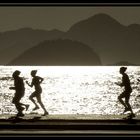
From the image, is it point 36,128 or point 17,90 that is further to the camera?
point 17,90

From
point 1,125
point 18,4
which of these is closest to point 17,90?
point 1,125

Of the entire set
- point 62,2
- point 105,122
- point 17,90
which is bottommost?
point 62,2

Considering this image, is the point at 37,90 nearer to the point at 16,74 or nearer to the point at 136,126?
the point at 16,74

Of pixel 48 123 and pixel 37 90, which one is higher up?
pixel 37 90

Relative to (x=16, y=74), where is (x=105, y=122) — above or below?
below

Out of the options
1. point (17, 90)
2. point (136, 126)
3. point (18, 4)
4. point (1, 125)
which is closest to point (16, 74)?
point (17, 90)

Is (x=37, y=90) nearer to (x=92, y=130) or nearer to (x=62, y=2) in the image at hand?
(x=92, y=130)

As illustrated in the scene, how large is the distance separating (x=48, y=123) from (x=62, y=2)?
7.37m

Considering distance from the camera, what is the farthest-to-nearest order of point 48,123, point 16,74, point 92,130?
1. point 16,74
2. point 48,123
3. point 92,130

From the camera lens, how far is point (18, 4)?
4582 mm

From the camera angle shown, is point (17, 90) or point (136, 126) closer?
point (136, 126)

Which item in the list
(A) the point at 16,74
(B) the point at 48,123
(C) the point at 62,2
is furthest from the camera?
(A) the point at 16,74

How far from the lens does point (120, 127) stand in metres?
11.0

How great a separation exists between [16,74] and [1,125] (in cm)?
259
